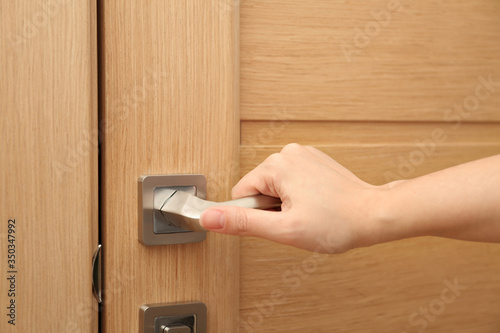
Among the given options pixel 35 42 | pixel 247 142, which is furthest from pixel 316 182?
pixel 35 42

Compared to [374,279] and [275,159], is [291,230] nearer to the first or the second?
[275,159]

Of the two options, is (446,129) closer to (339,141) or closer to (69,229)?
(339,141)

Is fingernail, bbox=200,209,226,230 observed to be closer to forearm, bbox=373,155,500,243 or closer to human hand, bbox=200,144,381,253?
human hand, bbox=200,144,381,253

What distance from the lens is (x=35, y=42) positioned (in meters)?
0.42

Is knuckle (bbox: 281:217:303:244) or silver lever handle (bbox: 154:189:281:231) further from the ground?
silver lever handle (bbox: 154:189:281:231)

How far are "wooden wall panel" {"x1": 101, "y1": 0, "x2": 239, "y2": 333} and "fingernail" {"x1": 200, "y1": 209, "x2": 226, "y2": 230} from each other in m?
0.09

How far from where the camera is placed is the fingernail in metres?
0.40

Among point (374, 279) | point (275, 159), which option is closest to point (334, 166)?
point (275, 159)

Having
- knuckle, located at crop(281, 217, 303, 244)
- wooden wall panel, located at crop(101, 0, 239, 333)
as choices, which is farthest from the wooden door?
knuckle, located at crop(281, 217, 303, 244)

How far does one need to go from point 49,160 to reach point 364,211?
0.25m

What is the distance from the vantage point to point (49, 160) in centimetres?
43

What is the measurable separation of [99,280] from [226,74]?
0.70 ft

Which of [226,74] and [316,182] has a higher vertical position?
[226,74]

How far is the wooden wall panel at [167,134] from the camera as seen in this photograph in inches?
18.0
